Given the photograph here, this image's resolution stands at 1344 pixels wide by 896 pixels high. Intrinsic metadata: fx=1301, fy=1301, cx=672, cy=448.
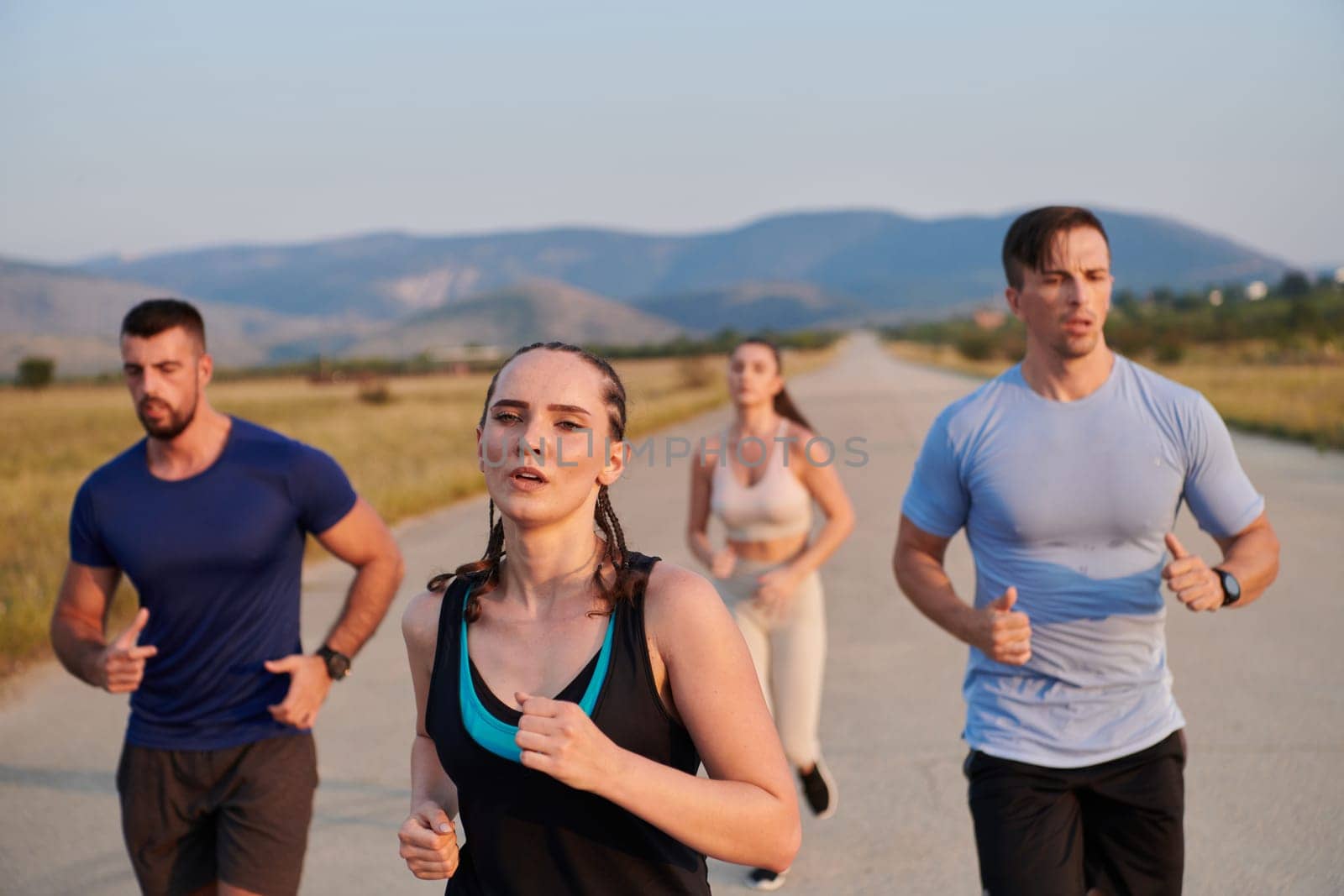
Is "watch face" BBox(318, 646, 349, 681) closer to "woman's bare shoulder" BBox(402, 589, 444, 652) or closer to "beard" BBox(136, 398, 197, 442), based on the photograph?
"beard" BBox(136, 398, 197, 442)

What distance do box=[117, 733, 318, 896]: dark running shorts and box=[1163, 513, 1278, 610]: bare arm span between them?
8.18 feet

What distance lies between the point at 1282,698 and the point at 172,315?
614 cm

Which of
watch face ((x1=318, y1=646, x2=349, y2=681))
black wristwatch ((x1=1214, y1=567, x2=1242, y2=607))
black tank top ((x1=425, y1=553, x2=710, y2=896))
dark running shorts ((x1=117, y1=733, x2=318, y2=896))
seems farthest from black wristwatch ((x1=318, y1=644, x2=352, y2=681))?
black wristwatch ((x1=1214, y1=567, x2=1242, y2=607))

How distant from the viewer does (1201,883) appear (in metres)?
4.81

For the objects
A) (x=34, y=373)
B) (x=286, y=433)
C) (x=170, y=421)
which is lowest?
(x=286, y=433)

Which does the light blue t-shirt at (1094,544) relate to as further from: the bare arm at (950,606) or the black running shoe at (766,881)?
the black running shoe at (766,881)

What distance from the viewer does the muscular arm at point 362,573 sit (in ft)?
13.6

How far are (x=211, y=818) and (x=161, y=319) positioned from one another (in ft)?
4.98

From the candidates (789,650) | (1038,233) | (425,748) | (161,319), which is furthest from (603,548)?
(789,650)

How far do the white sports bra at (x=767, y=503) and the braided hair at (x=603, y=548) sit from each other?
3094 mm

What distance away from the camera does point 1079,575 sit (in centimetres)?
340

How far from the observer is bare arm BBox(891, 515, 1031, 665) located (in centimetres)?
325

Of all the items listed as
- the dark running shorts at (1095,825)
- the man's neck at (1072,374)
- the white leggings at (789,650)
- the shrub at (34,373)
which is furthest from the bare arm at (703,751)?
the shrub at (34,373)

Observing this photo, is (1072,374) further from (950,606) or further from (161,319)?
(161,319)
